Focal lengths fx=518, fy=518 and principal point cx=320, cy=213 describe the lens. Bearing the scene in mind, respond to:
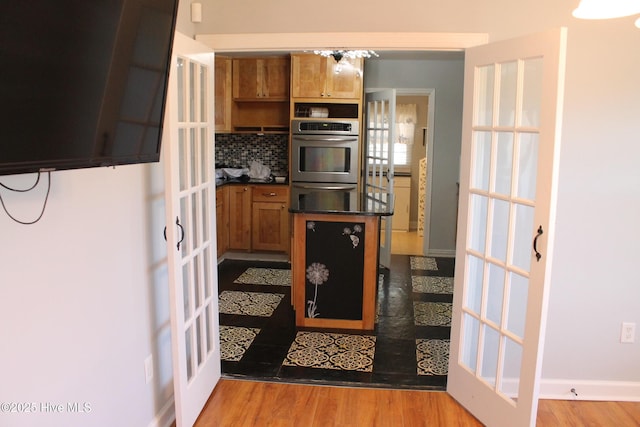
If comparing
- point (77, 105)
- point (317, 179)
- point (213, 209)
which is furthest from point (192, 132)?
point (317, 179)

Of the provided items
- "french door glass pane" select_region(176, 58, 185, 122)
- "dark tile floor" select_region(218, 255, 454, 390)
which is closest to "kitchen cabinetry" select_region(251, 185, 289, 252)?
"dark tile floor" select_region(218, 255, 454, 390)

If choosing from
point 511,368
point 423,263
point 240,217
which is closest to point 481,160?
point 511,368

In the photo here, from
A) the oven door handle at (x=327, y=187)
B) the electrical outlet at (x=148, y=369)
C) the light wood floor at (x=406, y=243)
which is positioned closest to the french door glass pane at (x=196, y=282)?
the electrical outlet at (x=148, y=369)

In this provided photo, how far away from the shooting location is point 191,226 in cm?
256

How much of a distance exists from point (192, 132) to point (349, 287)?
1832mm

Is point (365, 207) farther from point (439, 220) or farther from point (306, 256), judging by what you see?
point (439, 220)

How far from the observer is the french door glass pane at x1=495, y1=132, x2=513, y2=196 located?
8.59 ft

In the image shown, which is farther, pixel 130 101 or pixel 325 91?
pixel 325 91

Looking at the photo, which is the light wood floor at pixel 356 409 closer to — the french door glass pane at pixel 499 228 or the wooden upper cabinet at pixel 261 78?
the french door glass pane at pixel 499 228

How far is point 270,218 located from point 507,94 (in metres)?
3.71

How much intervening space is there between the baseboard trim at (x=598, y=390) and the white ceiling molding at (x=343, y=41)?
6.60 ft

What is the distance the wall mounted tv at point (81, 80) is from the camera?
1.11m

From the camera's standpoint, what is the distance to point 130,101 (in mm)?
1563

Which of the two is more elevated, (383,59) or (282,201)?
(383,59)
